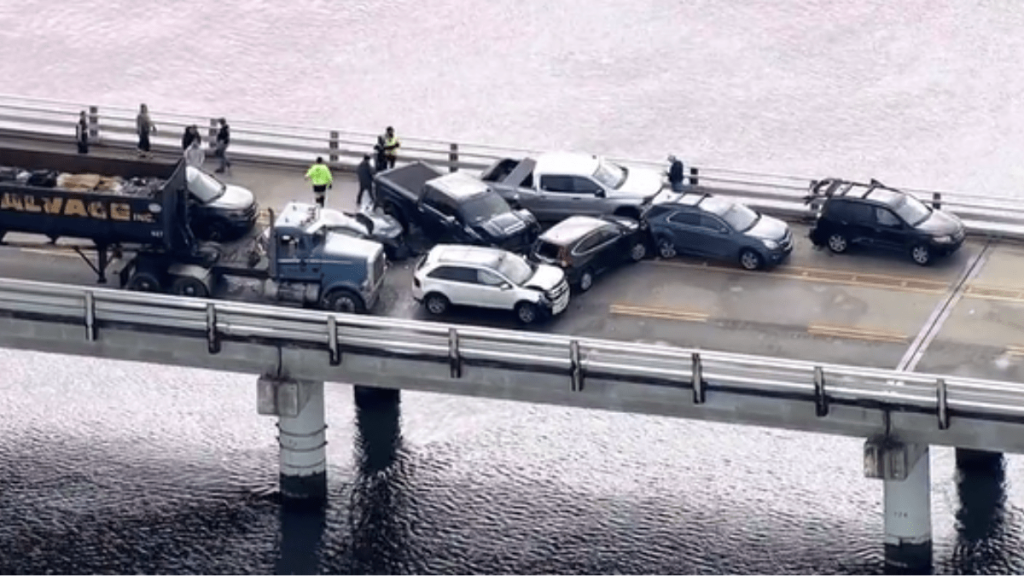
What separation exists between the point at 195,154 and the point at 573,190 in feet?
36.1

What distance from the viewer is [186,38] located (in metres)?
122

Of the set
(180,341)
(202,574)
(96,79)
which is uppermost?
(96,79)

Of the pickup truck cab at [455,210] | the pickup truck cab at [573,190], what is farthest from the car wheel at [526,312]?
the pickup truck cab at [573,190]

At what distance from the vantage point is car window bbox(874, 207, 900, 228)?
75.4 meters

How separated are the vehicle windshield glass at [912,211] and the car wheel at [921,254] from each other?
62 cm

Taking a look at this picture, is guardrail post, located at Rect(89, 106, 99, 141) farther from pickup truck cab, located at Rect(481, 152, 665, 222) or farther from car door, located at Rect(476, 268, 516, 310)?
car door, located at Rect(476, 268, 516, 310)

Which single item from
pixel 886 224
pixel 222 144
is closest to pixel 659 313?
pixel 886 224

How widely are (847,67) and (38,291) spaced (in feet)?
170

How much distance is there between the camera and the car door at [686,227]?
75312 mm

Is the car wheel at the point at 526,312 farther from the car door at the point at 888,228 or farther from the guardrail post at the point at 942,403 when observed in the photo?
the guardrail post at the point at 942,403

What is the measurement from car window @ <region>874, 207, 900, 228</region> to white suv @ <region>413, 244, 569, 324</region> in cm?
872

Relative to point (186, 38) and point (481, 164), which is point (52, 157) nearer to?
point (481, 164)

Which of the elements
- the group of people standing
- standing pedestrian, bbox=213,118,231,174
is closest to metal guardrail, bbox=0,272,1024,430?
the group of people standing

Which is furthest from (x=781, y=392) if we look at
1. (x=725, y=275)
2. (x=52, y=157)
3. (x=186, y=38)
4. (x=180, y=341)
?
(x=186, y=38)
